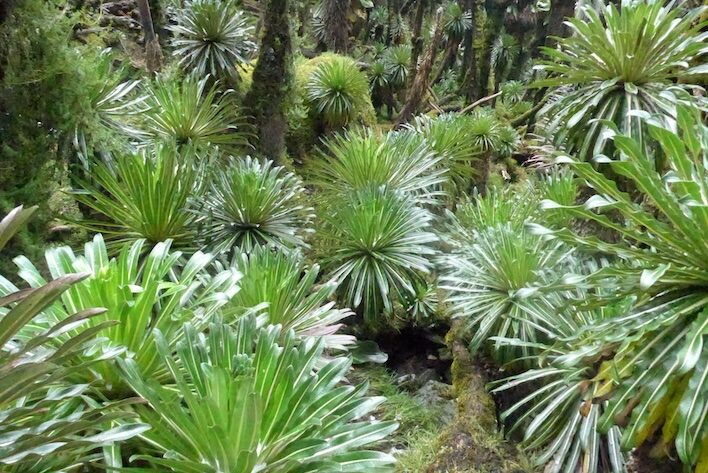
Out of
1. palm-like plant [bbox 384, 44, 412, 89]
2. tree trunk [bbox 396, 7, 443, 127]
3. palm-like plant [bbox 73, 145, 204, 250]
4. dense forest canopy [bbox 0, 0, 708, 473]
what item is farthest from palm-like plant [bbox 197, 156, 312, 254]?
palm-like plant [bbox 384, 44, 412, 89]

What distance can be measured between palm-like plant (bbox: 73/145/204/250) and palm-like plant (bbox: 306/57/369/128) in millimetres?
3719

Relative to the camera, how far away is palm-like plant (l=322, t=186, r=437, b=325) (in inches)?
150

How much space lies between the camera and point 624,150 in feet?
5.83

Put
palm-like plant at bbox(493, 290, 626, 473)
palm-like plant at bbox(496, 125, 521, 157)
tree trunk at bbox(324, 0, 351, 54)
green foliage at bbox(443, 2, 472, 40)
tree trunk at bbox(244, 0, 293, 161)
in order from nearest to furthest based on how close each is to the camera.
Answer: palm-like plant at bbox(493, 290, 626, 473) < tree trunk at bbox(244, 0, 293, 161) < palm-like plant at bbox(496, 125, 521, 157) < tree trunk at bbox(324, 0, 351, 54) < green foliage at bbox(443, 2, 472, 40)

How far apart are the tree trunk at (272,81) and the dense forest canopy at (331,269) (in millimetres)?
27

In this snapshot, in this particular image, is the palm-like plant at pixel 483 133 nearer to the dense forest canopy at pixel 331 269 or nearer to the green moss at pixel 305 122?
the dense forest canopy at pixel 331 269

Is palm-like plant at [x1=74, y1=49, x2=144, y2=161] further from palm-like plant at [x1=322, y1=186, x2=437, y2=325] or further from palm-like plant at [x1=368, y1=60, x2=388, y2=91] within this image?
palm-like plant at [x1=368, y1=60, x2=388, y2=91]

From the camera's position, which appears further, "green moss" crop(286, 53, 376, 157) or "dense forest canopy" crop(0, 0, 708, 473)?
"green moss" crop(286, 53, 376, 157)

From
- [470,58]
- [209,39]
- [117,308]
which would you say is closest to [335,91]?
[209,39]

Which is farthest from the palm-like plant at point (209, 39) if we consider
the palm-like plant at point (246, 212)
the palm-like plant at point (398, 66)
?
the palm-like plant at point (398, 66)

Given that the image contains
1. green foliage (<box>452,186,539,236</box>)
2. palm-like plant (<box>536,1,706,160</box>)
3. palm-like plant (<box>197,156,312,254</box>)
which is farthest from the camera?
green foliage (<box>452,186,539,236</box>)

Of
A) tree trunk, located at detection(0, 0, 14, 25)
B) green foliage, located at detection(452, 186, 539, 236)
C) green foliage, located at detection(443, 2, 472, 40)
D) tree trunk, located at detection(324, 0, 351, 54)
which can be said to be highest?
green foliage, located at detection(443, 2, 472, 40)

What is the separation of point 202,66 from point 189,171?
277 cm

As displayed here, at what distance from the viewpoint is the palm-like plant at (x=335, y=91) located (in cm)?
675
